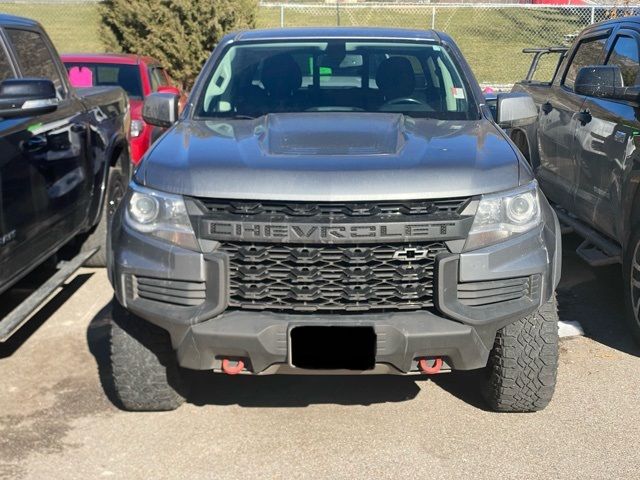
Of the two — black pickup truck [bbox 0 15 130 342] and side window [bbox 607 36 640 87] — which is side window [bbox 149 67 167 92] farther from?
side window [bbox 607 36 640 87]

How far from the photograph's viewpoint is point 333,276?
12.6ft

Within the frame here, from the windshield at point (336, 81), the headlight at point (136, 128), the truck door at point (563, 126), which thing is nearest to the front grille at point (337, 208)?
the windshield at point (336, 81)

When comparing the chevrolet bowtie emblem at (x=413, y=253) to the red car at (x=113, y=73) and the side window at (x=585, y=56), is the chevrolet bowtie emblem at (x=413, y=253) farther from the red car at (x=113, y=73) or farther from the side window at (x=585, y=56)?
the red car at (x=113, y=73)

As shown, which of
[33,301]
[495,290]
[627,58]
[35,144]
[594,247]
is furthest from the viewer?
[594,247]

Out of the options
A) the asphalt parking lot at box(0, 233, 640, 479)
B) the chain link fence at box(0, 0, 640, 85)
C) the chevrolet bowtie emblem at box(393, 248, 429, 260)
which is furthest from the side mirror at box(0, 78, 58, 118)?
the chain link fence at box(0, 0, 640, 85)

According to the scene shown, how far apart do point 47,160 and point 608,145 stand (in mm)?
3535

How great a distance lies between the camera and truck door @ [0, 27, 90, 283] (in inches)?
190

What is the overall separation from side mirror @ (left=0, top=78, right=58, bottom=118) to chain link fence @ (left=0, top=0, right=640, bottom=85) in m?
17.4

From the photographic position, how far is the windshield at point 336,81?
16.7 ft

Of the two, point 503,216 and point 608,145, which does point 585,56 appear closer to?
point 608,145

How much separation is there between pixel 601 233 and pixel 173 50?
11.5 metres

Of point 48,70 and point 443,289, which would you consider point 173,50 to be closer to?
point 48,70

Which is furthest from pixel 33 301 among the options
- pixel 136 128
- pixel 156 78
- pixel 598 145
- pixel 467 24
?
pixel 467 24

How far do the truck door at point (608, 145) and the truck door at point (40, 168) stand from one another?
11.4 ft
